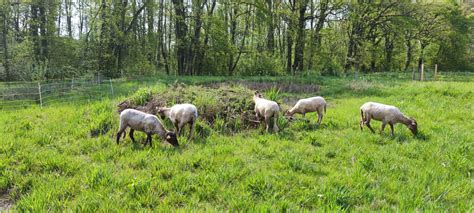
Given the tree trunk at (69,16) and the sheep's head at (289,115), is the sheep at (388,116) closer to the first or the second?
the sheep's head at (289,115)

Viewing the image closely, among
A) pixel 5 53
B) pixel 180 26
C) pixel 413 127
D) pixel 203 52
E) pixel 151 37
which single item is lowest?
pixel 413 127

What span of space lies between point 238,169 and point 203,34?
24.3 m

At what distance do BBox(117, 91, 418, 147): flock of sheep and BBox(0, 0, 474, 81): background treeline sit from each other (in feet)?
51.5

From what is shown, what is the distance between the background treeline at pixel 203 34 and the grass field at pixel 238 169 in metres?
15.5

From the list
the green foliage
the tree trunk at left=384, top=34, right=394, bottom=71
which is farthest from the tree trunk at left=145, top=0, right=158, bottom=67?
the tree trunk at left=384, top=34, right=394, bottom=71

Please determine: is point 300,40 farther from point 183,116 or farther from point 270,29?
point 183,116

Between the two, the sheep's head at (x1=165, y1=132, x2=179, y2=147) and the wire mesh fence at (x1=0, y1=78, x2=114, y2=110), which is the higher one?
the wire mesh fence at (x1=0, y1=78, x2=114, y2=110)

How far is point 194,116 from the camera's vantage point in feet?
22.6

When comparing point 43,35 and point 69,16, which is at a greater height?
point 69,16

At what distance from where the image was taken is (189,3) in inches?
1095

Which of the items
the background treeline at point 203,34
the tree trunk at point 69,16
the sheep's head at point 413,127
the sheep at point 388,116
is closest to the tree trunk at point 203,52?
the background treeline at point 203,34

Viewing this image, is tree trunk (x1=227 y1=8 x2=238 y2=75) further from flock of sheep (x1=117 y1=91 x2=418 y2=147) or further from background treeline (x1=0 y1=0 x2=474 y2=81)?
flock of sheep (x1=117 y1=91 x2=418 y2=147)

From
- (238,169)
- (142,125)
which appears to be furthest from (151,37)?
(238,169)

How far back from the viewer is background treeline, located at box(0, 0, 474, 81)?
2328cm
